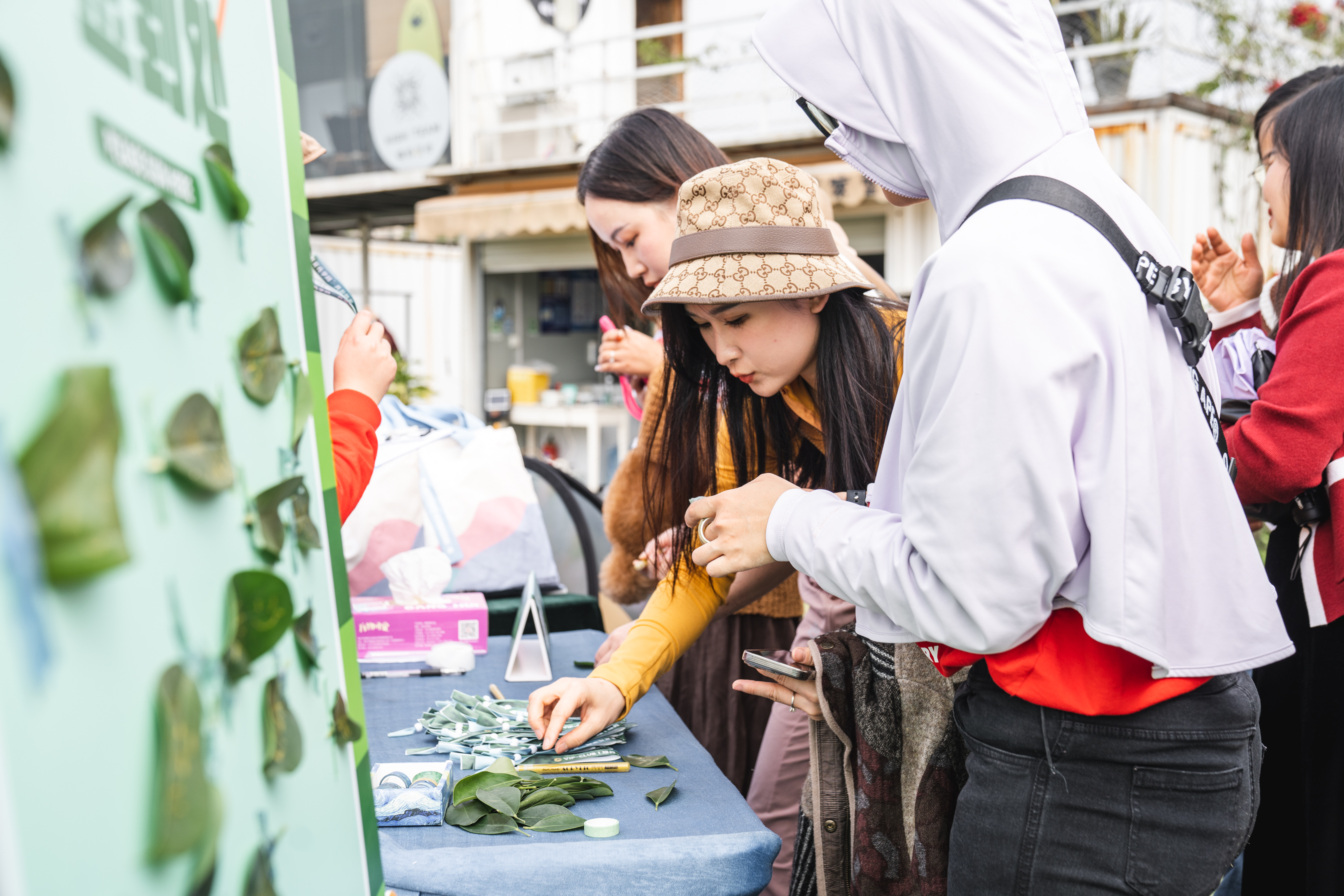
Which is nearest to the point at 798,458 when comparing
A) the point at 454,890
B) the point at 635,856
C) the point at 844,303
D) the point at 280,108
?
the point at 844,303

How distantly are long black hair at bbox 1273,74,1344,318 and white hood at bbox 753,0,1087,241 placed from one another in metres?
0.95

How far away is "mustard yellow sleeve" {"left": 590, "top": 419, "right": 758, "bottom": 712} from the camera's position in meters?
1.47

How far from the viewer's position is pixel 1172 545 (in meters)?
0.87

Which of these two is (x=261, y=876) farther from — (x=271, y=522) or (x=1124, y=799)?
(x=1124, y=799)

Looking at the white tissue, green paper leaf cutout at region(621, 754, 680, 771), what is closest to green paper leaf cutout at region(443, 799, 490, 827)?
green paper leaf cutout at region(621, 754, 680, 771)

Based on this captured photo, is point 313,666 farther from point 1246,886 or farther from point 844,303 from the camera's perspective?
point 1246,886

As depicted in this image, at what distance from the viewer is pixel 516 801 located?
3.87 feet

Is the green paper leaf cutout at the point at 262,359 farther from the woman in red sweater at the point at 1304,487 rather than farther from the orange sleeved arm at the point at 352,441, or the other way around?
the woman in red sweater at the point at 1304,487

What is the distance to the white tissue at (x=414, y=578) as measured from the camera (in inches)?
81.6

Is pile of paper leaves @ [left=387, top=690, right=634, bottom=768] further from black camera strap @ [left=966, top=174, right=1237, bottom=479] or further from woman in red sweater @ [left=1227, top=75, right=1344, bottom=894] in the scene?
woman in red sweater @ [left=1227, top=75, right=1344, bottom=894]

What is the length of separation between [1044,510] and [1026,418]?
0.08m

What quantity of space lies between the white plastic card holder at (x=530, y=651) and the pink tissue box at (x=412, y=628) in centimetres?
10

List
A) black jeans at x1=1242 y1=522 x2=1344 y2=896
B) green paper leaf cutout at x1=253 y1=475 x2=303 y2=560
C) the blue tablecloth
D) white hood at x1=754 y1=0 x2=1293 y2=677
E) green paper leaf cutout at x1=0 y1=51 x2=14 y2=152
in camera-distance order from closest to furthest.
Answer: green paper leaf cutout at x1=0 y1=51 x2=14 y2=152 → green paper leaf cutout at x1=253 y1=475 x2=303 y2=560 → white hood at x1=754 y1=0 x2=1293 y2=677 → the blue tablecloth → black jeans at x1=1242 y1=522 x2=1344 y2=896

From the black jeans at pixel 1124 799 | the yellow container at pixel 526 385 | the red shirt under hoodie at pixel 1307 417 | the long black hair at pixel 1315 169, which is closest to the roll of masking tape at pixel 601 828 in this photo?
the black jeans at pixel 1124 799
